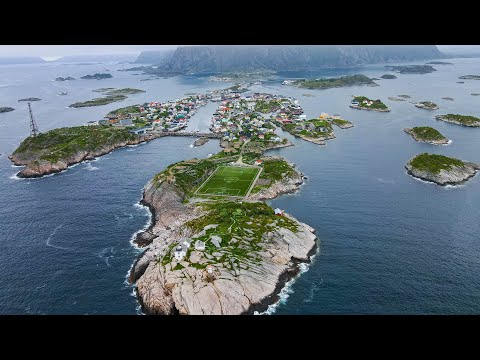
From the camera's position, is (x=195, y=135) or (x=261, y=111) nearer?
(x=195, y=135)

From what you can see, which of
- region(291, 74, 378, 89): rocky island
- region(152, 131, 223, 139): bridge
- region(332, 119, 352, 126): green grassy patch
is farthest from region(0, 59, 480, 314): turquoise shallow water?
region(291, 74, 378, 89): rocky island

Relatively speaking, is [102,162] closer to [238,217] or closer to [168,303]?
[238,217]

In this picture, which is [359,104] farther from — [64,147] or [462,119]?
[64,147]

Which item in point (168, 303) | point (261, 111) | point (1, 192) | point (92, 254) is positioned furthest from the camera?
point (261, 111)

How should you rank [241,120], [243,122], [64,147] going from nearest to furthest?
1. [64,147]
2. [243,122]
3. [241,120]

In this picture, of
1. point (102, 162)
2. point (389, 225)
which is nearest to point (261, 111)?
point (102, 162)

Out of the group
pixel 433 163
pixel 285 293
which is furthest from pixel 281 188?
pixel 433 163

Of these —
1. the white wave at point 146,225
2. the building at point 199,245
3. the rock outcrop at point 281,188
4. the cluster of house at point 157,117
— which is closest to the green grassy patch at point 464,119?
the rock outcrop at point 281,188
